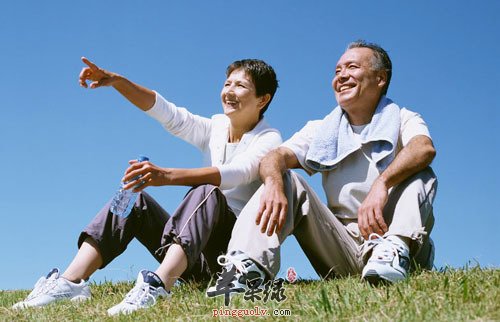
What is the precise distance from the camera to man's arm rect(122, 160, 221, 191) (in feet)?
16.9

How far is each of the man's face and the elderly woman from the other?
75 cm

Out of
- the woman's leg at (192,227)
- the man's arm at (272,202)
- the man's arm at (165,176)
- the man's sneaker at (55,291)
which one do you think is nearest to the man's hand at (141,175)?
the man's arm at (165,176)

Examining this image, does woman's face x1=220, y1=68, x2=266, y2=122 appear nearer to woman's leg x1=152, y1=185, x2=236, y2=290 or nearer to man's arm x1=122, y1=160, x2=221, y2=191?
man's arm x1=122, y1=160, x2=221, y2=191

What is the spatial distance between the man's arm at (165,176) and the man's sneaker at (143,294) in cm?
70

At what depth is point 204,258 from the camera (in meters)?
6.06

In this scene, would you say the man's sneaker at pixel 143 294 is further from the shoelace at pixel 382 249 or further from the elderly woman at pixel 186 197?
the shoelace at pixel 382 249

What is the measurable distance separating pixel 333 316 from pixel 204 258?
2.28 meters

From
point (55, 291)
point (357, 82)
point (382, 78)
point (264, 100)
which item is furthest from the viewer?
point (264, 100)

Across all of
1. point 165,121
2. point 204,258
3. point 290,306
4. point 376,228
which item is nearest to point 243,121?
point 165,121

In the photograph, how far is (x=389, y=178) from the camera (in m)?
5.23

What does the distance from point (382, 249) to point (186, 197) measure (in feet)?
5.44

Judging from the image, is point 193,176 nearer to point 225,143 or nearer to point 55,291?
point 225,143

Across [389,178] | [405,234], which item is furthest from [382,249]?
[389,178]

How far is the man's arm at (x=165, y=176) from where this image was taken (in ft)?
16.9
